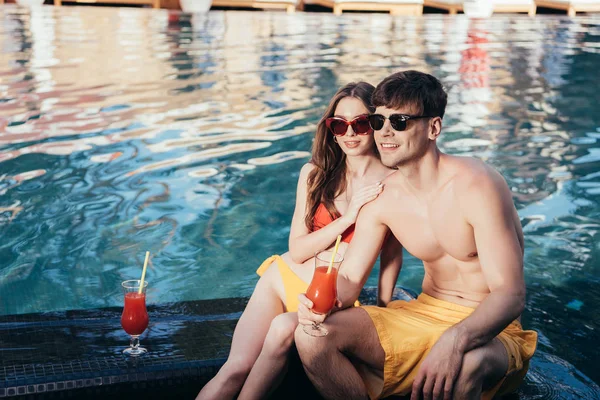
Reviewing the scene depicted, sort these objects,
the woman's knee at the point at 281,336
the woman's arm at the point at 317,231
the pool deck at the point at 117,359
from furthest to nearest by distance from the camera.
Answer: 1. the woman's arm at the point at 317,231
2. the pool deck at the point at 117,359
3. the woman's knee at the point at 281,336

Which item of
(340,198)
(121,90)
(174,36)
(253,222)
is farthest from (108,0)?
(340,198)

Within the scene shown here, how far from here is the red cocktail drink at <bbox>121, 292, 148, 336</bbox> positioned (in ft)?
9.56

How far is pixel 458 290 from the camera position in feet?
9.84

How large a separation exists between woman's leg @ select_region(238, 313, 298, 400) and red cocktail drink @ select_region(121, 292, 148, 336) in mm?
442

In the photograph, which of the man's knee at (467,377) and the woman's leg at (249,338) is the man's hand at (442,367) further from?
the woman's leg at (249,338)

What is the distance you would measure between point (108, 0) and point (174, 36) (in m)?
5.86

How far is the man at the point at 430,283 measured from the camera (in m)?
2.70

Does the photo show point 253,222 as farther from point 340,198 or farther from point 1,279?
point 340,198

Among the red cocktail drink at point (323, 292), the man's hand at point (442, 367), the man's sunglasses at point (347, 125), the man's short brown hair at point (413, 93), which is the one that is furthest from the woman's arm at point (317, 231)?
the man's hand at point (442, 367)

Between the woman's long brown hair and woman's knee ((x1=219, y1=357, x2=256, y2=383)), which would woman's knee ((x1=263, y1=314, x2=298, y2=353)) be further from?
the woman's long brown hair

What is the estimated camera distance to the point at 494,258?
9.05 ft

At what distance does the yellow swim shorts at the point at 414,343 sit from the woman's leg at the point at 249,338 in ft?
1.39

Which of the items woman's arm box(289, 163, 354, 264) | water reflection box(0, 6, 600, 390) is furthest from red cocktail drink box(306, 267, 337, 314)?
water reflection box(0, 6, 600, 390)

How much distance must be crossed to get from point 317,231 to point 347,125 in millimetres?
433
